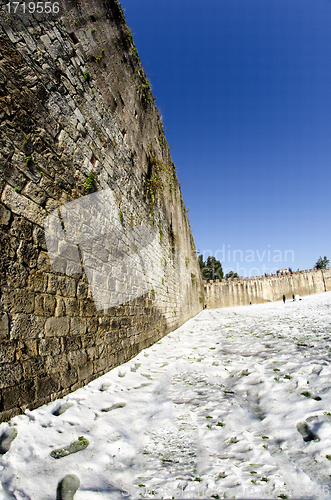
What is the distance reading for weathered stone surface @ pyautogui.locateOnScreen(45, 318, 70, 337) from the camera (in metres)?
2.36

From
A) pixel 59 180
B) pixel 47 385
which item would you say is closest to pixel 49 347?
pixel 47 385

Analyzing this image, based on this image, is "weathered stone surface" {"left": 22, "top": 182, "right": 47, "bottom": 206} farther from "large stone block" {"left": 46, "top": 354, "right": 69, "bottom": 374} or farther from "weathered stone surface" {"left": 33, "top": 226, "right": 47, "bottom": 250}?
"large stone block" {"left": 46, "top": 354, "right": 69, "bottom": 374}

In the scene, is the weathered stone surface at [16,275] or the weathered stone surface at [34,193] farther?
the weathered stone surface at [34,193]

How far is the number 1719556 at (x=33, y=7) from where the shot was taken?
7.59 feet

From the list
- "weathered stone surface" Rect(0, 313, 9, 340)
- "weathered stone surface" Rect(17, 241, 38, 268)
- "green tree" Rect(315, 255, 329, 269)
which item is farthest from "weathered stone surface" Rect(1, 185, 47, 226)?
"green tree" Rect(315, 255, 329, 269)

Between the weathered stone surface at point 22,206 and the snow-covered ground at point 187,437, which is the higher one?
the weathered stone surface at point 22,206

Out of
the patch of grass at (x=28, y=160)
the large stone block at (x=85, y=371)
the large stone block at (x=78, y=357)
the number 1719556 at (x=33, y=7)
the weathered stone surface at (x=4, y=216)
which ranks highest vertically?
the number 1719556 at (x=33, y=7)

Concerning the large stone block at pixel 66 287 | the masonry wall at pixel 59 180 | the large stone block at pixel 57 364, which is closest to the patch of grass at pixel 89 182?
the masonry wall at pixel 59 180

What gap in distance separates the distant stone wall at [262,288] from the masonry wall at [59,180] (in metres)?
26.5

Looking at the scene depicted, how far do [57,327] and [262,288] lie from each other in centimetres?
3130

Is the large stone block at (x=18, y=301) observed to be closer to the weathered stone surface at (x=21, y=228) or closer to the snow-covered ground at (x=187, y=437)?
the weathered stone surface at (x=21, y=228)

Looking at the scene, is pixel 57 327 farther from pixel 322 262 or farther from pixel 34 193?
pixel 322 262

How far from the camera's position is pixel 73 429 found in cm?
200

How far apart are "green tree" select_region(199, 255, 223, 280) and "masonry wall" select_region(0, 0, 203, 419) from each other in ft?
138
